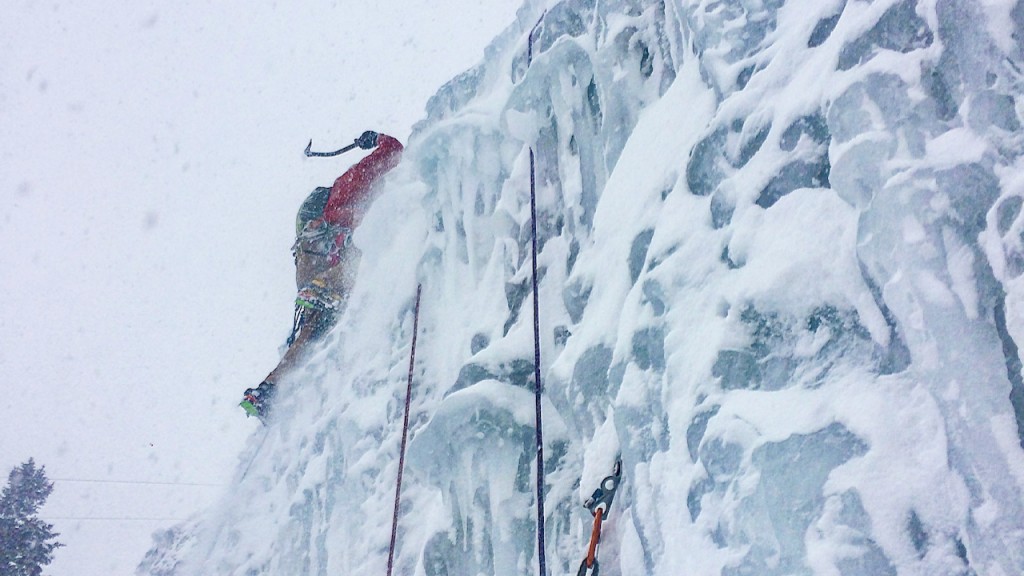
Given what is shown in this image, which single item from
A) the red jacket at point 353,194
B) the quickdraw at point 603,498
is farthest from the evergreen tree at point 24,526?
the quickdraw at point 603,498

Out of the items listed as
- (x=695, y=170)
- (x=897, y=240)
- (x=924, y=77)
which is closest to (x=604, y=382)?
(x=695, y=170)

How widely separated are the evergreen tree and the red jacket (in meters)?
9.62

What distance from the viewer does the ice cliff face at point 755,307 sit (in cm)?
198

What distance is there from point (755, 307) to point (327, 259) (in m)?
6.56

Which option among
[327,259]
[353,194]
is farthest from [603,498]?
[353,194]

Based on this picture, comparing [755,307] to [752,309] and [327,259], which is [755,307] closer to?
[752,309]

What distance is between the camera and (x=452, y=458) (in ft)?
13.3

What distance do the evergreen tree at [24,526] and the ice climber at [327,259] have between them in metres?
7.87

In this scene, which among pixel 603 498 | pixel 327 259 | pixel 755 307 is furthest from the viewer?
pixel 327 259

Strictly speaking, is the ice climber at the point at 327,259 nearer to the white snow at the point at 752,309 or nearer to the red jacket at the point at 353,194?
the red jacket at the point at 353,194

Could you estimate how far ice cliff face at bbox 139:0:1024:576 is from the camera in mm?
1977

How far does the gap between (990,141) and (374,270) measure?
663 cm

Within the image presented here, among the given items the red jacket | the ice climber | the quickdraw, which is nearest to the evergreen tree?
the ice climber

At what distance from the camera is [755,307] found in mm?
2566
